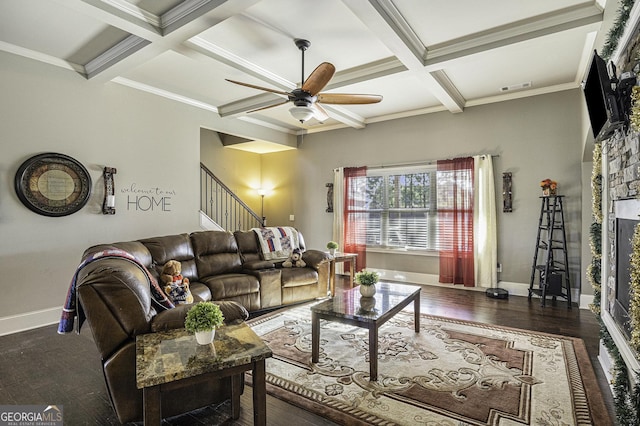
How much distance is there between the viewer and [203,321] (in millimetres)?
1736

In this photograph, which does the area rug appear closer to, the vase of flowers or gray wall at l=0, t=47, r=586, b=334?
the vase of flowers

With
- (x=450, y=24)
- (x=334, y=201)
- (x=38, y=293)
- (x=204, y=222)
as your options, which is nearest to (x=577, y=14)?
(x=450, y=24)

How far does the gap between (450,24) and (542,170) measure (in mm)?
2897

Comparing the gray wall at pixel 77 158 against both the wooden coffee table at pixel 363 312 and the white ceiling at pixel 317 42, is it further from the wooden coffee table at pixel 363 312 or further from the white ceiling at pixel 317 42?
the wooden coffee table at pixel 363 312

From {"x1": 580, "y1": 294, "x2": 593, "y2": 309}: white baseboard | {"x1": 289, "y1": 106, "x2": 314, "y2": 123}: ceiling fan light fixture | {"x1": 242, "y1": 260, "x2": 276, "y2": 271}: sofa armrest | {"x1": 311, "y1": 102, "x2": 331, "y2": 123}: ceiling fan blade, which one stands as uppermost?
{"x1": 311, "y1": 102, "x2": 331, "y2": 123}: ceiling fan blade

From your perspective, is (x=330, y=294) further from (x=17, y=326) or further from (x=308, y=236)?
(x=17, y=326)

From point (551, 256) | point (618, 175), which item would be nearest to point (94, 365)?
point (618, 175)

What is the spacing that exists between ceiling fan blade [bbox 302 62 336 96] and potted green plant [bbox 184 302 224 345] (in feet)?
7.60

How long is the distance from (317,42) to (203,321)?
3.08 meters

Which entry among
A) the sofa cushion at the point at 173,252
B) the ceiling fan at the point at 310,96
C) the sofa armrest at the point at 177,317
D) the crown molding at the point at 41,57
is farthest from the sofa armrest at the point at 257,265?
the crown molding at the point at 41,57

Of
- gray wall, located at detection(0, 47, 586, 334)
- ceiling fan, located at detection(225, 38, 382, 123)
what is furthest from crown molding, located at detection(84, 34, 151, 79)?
ceiling fan, located at detection(225, 38, 382, 123)

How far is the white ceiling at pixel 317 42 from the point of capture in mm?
2965

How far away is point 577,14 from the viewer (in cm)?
305

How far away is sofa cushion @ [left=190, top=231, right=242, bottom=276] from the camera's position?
4.25 m
